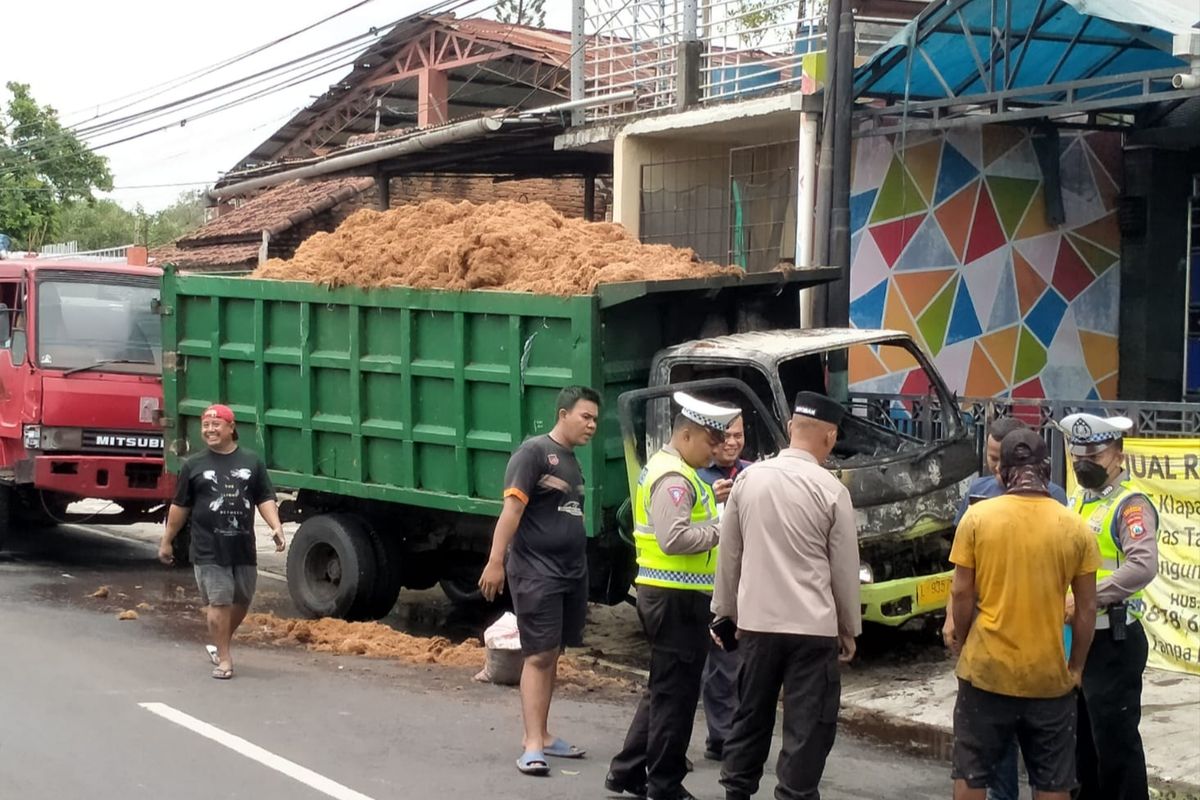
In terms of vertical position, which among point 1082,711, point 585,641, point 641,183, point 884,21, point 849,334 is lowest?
point 585,641

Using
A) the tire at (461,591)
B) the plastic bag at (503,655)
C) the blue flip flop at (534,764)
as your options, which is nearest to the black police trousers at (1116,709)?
the blue flip flop at (534,764)

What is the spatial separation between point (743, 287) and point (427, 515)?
8.67ft

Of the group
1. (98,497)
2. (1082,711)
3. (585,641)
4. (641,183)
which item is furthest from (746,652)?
(641,183)

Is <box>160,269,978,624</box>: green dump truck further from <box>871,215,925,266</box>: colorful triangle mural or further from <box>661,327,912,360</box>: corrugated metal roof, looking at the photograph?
<box>871,215,925,266</box>: colorful triangle mural

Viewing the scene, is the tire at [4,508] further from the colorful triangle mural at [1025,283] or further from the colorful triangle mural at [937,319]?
the colorful triangle mural at [1025,283]

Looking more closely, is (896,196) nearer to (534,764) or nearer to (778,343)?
(778,343)

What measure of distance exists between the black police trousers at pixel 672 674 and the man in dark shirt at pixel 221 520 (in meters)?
3.25

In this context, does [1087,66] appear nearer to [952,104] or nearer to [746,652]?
[952,104]

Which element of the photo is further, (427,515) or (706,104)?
(706,104)

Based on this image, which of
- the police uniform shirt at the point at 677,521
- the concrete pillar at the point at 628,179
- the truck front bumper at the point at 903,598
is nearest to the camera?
the police uniform shirt at the point at 677,521

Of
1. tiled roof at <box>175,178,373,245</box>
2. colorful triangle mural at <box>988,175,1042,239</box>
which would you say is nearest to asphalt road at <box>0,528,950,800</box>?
colorful triangle mural at <box>988,175,1042,239</box>

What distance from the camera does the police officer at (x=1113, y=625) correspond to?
5.55 meters

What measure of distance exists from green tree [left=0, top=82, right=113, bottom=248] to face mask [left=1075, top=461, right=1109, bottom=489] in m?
32.1

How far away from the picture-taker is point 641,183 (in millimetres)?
15344
